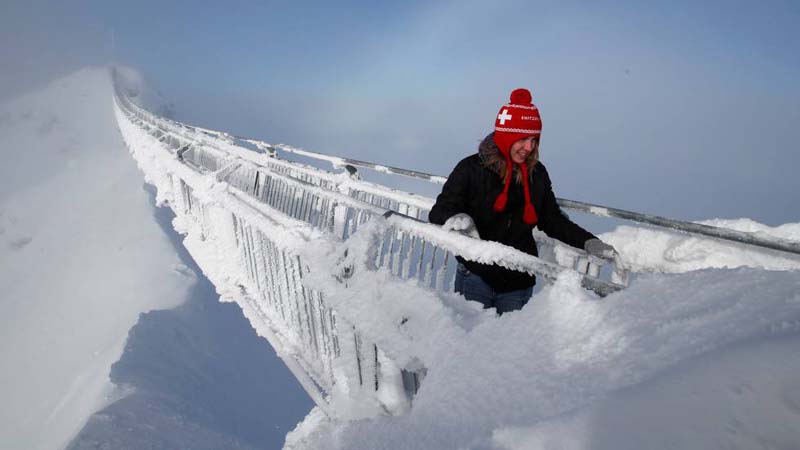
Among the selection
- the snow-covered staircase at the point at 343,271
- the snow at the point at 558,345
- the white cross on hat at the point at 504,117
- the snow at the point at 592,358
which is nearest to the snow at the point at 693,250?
the snow at the point at 558,345

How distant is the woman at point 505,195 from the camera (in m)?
2.64

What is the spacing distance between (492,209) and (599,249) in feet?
2.27

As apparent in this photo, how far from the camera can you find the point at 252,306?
12.3 ft

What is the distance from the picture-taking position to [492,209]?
2.70 m

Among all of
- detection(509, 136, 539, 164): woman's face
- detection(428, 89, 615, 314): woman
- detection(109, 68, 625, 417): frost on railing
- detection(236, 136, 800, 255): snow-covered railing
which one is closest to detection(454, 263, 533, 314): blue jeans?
detection(428, 89, 615, 314): woman

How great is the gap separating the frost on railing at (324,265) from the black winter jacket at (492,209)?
255mm

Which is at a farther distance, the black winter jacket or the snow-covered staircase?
the black winter jacket

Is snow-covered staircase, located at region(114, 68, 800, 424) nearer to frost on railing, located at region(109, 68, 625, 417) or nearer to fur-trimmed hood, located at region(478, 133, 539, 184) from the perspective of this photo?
frost on railing, located at region(109, 68, 625, 417)

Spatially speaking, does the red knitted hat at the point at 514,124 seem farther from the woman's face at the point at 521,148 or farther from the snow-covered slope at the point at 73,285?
the snow-covered slope at the point at 73,285

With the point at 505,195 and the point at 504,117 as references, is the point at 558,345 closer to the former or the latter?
the point at 505,195

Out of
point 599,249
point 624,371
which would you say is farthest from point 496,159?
point 624,371

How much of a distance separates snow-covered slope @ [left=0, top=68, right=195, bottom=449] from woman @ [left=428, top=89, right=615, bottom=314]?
5462 mm

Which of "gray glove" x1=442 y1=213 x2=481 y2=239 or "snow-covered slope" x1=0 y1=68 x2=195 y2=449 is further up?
"gray glove" x1=442 y1=213 x2=481 y2=239

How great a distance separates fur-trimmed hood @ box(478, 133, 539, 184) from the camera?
267 cm
